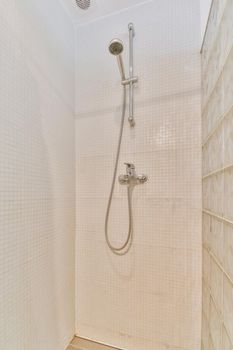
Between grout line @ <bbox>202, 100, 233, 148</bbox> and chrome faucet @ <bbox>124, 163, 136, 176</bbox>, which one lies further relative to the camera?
chrome faucet @ <bbox>124, 163, 136, 176</bbox>

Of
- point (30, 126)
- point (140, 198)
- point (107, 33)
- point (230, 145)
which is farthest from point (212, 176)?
point (107, 33)

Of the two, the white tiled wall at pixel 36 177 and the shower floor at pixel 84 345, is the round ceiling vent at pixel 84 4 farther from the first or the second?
the shower floor at pixel 84 345

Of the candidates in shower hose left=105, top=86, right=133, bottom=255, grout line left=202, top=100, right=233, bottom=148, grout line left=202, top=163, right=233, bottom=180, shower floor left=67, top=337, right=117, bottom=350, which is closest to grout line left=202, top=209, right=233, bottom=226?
grout line left=202, top=163, right=233, bottom=180

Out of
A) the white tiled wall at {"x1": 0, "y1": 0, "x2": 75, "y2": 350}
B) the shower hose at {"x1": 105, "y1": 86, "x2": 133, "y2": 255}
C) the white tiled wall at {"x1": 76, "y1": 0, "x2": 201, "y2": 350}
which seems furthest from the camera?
the shower hose at {"x1": 105, "y1": 86, "x2": 133, "y2": 255}

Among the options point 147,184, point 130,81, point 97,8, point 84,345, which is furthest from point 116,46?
point 84,345

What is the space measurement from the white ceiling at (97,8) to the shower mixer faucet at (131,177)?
1014 mm

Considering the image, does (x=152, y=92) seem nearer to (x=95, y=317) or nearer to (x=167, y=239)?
(x=167, y=239)

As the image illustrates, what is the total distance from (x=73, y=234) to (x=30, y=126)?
0.77 meters

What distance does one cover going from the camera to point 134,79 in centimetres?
125

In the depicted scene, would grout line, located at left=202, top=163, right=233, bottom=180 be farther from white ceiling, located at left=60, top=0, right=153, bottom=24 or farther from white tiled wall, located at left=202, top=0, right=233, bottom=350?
white ceiling, located at left=60, top=0, right=153, bottom=24

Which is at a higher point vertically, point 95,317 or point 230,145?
point 230,145

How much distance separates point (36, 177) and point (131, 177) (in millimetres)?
546

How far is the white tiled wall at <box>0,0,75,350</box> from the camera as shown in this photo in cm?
84

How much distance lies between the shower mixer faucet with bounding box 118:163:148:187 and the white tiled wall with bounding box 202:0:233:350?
37 cm
